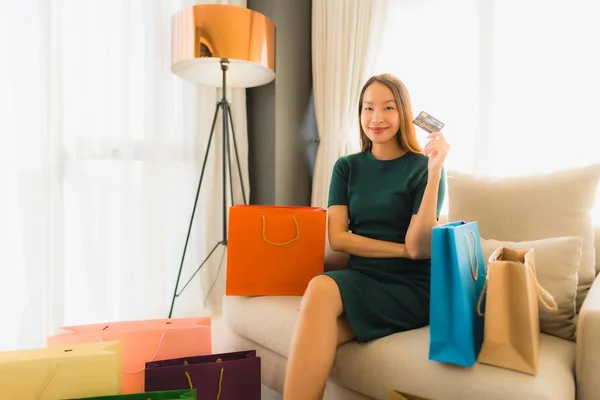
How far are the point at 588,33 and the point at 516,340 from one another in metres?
1.58

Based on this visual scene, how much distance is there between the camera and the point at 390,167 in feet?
5.12

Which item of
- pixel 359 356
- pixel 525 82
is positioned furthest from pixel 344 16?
pixel 359 356

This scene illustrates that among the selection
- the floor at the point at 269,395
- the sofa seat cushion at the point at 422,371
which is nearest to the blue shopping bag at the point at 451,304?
the sofa seat cushion at the point at 422,371

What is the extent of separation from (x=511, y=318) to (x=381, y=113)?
2.61ft

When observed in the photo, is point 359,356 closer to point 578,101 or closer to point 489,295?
point 489,295

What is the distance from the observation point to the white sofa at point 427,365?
99cm

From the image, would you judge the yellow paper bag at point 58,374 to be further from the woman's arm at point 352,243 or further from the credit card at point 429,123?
the credit card at point 429,123

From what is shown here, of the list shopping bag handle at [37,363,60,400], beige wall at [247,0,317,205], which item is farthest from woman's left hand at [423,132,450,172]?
beige wall at [247,0,317,205]

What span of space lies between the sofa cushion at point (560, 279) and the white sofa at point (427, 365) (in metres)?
0.04

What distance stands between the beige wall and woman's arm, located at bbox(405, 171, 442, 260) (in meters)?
1.44

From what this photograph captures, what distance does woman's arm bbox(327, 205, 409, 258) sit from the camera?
1423 mm

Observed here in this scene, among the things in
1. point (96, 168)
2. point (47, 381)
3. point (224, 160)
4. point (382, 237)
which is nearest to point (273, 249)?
point (382, 237)

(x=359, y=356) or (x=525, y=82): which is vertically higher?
(x=525, y=82)

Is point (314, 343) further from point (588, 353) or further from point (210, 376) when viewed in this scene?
point (588, 353)
